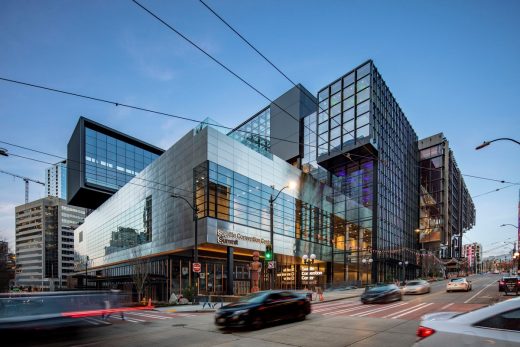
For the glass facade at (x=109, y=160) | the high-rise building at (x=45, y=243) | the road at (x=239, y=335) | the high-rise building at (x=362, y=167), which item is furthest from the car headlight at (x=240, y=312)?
the high-rise building at (x=45, y=243)

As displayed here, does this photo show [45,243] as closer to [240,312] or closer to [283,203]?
[283,203]

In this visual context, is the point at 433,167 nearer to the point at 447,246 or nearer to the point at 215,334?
the point at 447,246

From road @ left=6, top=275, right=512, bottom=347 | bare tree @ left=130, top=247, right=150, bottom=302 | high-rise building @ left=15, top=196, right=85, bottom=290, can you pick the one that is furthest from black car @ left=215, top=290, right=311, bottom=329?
high-rise building @ left=15, top=196, right=85, bottom=290

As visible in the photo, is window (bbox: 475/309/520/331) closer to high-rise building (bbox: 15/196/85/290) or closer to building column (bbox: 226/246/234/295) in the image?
building column (bbox: 226/246/234/295)

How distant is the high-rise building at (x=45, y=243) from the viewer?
159625 millimetres

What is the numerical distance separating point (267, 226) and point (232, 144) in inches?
456

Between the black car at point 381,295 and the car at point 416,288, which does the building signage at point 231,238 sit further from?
the black car at point 381,295

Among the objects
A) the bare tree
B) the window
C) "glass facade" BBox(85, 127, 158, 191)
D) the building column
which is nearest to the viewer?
the window

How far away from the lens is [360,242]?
5828cm

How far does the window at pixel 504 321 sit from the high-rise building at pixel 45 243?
17506cm

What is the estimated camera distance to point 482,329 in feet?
14.6

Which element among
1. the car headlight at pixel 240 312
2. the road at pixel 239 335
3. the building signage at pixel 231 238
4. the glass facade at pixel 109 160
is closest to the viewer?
the road at pixel 239 335

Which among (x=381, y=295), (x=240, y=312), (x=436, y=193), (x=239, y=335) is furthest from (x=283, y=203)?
(x=436, y=193)

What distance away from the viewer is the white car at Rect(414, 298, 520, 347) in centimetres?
425
